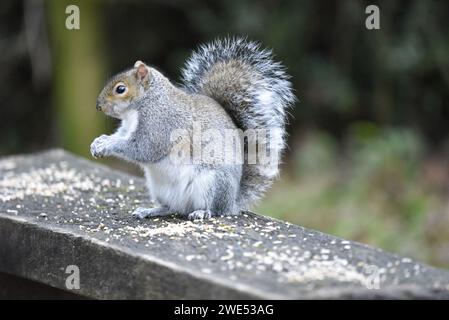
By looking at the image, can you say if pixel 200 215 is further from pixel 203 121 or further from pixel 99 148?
pixel 99 148

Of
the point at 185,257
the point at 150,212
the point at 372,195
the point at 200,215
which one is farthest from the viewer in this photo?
the point at 372,195

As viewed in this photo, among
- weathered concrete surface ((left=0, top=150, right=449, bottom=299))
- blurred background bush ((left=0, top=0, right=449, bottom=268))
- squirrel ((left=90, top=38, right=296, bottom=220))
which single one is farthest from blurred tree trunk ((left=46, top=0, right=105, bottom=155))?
squirrel ((left=90, top=38, right=296, bottom=220))

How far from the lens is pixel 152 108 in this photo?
3623mm

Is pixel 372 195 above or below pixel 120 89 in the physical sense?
below

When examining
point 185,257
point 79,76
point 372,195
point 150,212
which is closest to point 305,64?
point 79,76

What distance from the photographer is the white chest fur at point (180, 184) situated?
349cm

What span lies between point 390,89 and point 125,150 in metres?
4.46

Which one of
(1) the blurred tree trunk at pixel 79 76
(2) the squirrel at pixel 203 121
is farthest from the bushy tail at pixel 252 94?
(1) the blurred tree trunk at pixel 79 76

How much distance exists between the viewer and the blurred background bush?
22.5ft

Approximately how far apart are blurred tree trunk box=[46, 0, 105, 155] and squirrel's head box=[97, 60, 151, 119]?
3.48 m

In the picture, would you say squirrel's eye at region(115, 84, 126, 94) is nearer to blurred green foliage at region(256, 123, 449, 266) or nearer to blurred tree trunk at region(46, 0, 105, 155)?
blurred green foliage at region(256, 123, 449, 266)

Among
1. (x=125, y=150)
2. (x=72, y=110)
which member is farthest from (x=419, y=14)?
(x=125, y=150)

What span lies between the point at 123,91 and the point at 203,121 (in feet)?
1.29

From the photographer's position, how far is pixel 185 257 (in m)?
2.86
